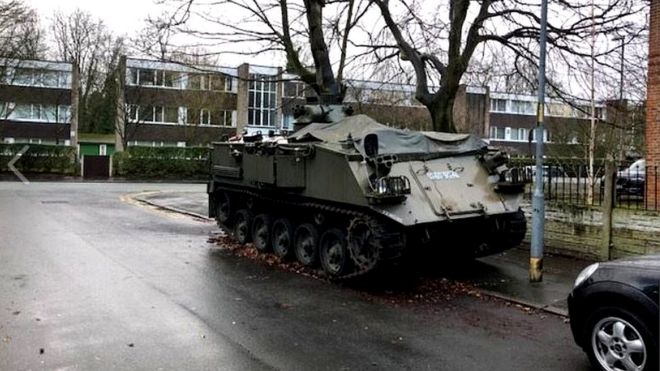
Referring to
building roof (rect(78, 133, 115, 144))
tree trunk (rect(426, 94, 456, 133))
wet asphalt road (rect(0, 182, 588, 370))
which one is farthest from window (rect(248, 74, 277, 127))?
wet asphalt road (rect(0, 182, 588, 370))

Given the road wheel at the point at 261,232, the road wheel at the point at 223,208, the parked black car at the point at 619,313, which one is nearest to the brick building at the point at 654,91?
the road wheel at the point at 261,232

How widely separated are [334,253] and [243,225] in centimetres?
357

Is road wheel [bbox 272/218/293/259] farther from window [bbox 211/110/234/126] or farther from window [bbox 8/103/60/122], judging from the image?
window [bbox 8/103/60/122]

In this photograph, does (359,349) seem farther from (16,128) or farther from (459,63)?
(16,128)

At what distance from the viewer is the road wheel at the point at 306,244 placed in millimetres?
10062

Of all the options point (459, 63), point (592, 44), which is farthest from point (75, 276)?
point (592, 44)

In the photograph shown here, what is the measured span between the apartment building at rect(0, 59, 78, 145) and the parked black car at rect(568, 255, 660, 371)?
156 feet

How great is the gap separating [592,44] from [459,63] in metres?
3.43

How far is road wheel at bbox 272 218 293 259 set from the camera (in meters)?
10.9

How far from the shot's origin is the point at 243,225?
1266cm

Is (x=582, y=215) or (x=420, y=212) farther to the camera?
(x=582, y=215)

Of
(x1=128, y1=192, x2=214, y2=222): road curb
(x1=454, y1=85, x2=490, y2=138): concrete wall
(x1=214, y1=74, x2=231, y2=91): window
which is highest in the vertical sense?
(x1=214, y1=74, x2=231, y2=91): window

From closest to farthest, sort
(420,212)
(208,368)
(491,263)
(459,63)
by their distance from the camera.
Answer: (208,368)
(420,212)
(491,263)
(459,63)

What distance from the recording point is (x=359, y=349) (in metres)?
5.89
